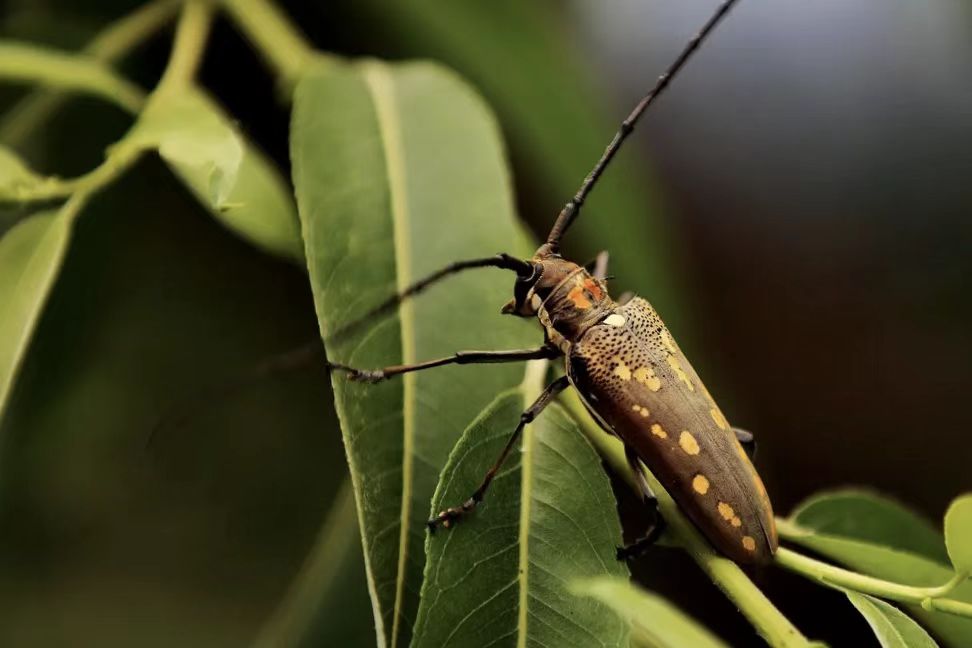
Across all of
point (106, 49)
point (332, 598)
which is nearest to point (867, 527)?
point (332, 598)

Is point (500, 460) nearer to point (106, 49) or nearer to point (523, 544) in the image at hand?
point (523, 544)

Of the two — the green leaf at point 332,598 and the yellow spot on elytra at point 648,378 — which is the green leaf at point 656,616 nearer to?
the yellow spot on elytra at point 648,378

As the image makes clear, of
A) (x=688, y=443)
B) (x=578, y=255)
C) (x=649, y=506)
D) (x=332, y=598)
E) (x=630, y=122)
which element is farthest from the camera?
(x=578, y=255)

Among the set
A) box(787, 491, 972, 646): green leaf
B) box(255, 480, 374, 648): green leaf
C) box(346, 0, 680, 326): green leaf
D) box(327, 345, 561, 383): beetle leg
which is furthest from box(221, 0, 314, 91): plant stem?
box(787, 491, 972, 646): green leaf

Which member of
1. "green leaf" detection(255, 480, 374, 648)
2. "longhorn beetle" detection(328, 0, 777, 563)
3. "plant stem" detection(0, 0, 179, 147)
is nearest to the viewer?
"longhorn beetle" detection(328, 0, 777, 563)

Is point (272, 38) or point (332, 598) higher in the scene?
point (272, 38)

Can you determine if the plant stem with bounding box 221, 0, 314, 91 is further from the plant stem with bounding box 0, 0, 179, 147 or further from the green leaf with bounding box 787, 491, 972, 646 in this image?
the green leaf with bounding box 787, 491, 972, 646

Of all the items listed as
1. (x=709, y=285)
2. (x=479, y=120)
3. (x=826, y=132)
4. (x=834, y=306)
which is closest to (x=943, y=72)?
(x=826, y=132)
